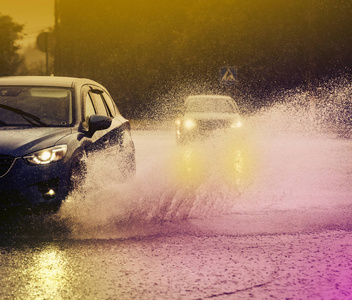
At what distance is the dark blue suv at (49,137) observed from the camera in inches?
275

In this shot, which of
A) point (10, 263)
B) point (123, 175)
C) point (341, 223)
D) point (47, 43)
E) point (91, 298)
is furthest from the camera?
point (47, 43)

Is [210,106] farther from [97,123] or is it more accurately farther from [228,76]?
[97,123]

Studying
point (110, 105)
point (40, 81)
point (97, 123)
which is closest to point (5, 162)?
point (97, 123)

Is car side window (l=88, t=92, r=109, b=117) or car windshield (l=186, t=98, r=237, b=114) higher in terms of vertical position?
car side window (l=88, t=92, r=109, b=117)

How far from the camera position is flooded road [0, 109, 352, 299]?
5.21 metres

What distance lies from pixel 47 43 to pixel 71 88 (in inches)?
1606

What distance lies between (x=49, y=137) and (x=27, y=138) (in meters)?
0.23

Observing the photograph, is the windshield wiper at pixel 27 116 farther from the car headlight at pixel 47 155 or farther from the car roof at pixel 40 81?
the car headlight at pixel 47 155

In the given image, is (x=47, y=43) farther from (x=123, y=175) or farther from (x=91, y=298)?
(x=91, y=298)

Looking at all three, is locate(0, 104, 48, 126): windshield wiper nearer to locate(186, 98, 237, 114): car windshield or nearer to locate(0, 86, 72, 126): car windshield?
locate(0, 86, 72, 126): car windshield

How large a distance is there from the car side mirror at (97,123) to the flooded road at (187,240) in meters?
0.44

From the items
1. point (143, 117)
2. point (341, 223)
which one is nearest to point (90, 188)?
point (341, 223)

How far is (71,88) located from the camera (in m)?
8.65

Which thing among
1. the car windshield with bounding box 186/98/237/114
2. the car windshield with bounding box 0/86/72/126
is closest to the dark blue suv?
the car windshield with bounding box 0/86/72/126
